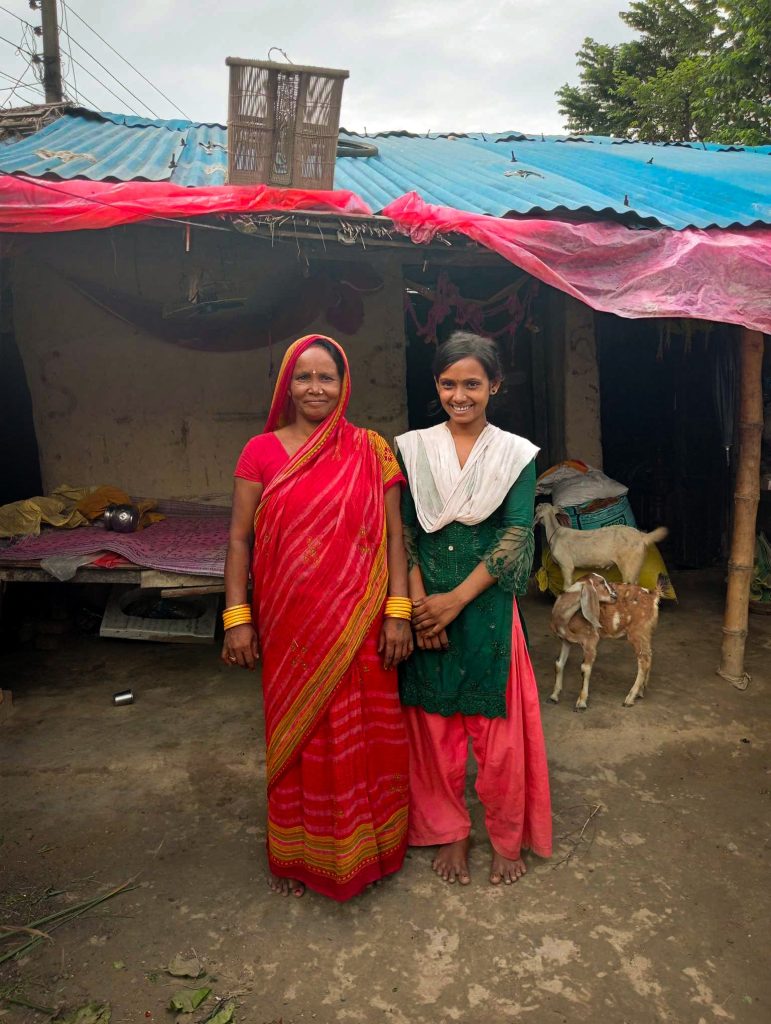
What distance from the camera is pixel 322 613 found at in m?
2.16

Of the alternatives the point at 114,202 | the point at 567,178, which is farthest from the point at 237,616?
the point at 567,178

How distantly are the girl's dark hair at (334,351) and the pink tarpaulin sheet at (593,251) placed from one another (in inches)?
58.0

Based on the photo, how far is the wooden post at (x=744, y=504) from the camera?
415cm

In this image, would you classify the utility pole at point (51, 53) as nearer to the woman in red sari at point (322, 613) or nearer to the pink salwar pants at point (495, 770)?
the woman in red sari at point (322, 613)

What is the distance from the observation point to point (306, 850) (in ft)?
7.51

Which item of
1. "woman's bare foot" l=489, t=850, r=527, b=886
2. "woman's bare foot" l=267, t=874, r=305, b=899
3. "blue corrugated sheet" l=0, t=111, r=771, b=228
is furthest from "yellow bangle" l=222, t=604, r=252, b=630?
"blue corrugated sheet" l=0, t=111, r=771, b=228

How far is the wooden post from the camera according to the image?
4.15 metres

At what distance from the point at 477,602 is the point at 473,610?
0.03m

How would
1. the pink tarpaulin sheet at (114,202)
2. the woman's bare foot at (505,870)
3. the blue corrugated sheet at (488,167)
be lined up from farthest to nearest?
1. the blue corrugated sheet at (488,167)
2. the pink tarpaulin sheet at (114,202)
3. the woman's bare foot at (505,870)

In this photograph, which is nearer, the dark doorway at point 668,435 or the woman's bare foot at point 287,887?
the woman's bare foot at point 287,887

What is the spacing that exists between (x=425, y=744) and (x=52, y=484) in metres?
4.03

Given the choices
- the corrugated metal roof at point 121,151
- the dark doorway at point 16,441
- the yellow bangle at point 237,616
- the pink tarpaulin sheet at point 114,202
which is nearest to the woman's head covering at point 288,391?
the yellow bangle at point 237,616

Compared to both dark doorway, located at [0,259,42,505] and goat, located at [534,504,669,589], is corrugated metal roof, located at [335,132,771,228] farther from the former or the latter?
dark doorway, located at [0,259,42,505]

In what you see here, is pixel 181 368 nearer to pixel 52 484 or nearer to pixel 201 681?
pixel 52 484
